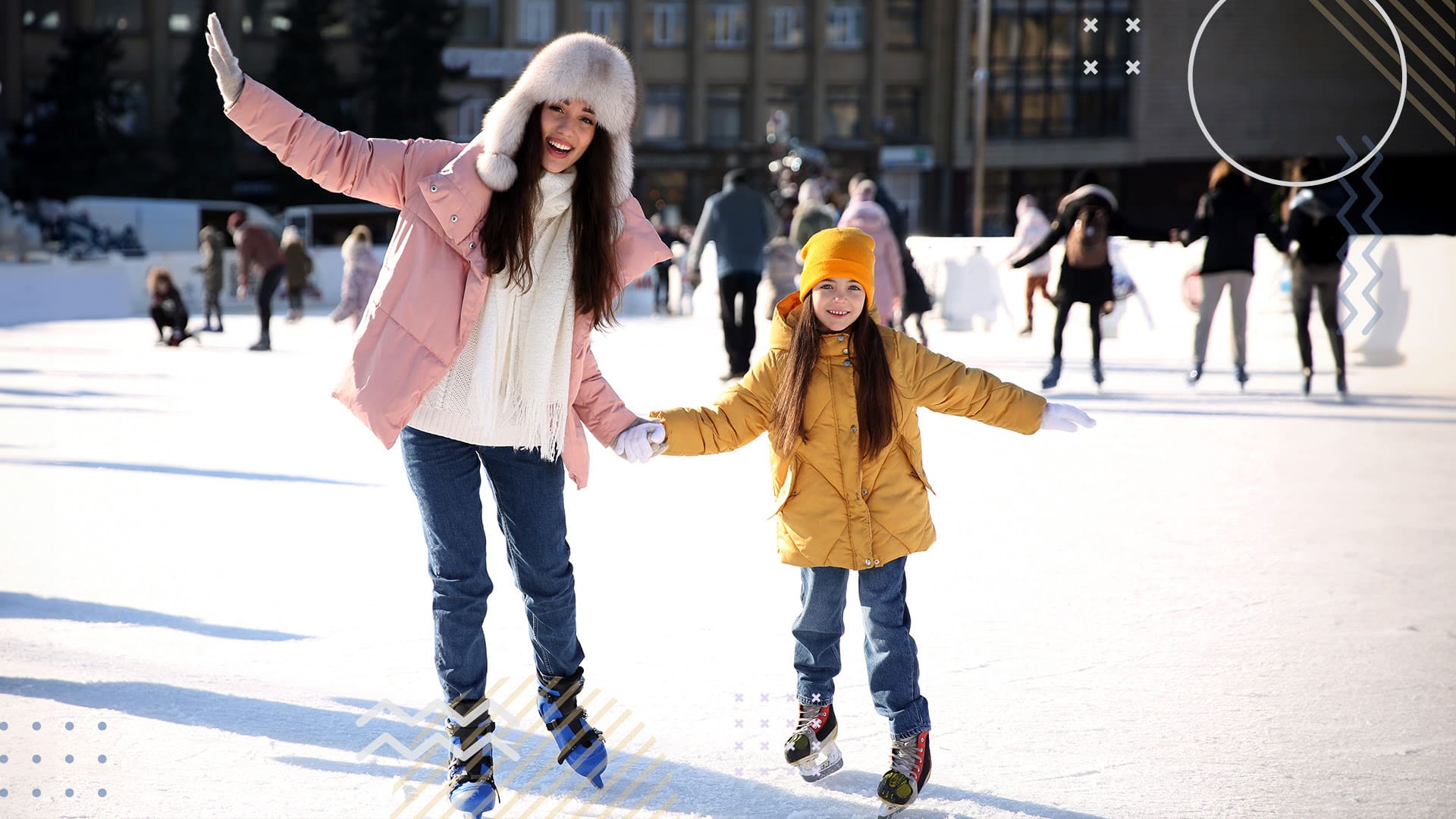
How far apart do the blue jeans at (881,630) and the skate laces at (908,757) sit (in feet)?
0.06

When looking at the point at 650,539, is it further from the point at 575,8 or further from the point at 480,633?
the point at 575,8

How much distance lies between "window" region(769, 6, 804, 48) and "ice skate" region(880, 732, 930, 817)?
165 feet

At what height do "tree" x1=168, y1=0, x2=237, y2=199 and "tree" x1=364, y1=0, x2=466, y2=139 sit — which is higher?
"tree" x1=364, y1=0, x2=466, y2=139

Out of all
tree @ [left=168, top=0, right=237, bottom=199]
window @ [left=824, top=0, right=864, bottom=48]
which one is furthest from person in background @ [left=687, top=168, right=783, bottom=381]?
window @ [left=824, top=0, right=864, bottom=48]

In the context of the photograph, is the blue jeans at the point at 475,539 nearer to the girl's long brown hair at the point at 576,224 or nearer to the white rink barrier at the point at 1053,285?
the girl's long brown hair at the point at 576,224

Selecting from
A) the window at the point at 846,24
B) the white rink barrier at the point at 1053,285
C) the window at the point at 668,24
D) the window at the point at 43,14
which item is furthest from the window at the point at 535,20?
the white rink barrier at the point at 1053,285

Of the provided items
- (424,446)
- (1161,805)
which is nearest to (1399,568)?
(1161,805)

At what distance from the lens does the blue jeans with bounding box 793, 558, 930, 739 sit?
3.05 m

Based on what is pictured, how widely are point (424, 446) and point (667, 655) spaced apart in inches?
52.5

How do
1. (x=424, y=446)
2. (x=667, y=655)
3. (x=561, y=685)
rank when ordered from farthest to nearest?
(x=667, y=655), (x=561, y=685), (x=424, y=446)

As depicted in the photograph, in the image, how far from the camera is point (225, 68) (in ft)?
9.46

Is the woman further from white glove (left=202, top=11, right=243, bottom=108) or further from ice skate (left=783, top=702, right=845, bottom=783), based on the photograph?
white glove (left=202, top=11, right=243, bottom=108)

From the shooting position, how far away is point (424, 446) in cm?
293

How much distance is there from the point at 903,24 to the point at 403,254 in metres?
51.9
